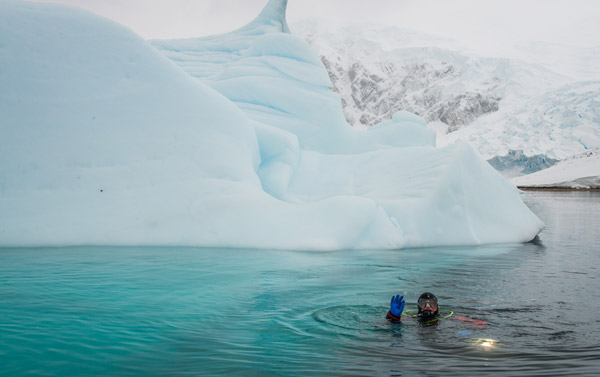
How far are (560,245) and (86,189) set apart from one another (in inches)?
434

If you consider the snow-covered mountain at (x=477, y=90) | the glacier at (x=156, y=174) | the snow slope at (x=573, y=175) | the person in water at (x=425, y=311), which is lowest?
Result: the person in water at (x=425, y=311)

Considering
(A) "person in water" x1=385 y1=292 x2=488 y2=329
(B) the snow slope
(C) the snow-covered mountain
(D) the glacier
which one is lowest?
(A) "person in water" x1=385 y1=292 x2=488 y2=329

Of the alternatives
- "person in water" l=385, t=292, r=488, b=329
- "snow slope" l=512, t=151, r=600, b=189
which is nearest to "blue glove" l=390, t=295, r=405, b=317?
"person in water" l=385, t=292, r=488, b=329

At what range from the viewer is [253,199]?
10758 millimetres

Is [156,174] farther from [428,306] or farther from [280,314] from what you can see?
[428,306]

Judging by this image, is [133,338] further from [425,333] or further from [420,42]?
[420,42]

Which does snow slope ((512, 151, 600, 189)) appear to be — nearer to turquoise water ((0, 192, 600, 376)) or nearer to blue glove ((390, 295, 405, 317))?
turquoise water ((0, 192, 600, 376))

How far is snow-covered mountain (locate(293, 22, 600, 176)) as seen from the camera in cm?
7931

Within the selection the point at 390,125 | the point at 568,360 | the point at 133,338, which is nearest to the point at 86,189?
the point at 133,338

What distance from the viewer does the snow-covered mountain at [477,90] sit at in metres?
79.3

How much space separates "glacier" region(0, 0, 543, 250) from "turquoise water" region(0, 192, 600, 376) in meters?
0.61

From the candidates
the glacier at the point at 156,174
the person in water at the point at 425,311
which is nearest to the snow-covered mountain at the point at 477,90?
the glacier at the point at 156,174

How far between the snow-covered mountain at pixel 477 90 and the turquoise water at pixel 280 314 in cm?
7798

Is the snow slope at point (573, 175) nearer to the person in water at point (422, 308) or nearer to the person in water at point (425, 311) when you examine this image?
the person in water at point (425, 311)
